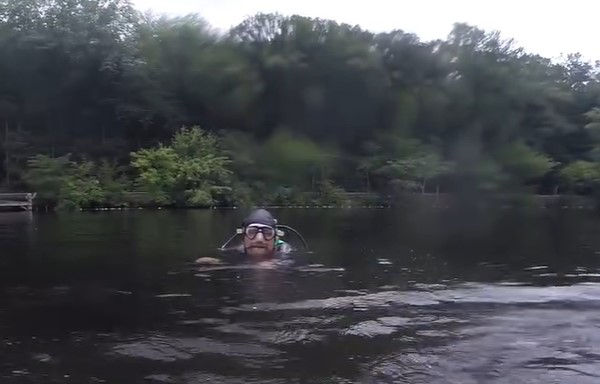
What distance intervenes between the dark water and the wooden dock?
1077 centimetres

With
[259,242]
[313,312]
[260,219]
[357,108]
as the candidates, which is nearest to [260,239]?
[259,242]

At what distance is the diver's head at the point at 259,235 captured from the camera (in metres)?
8.59

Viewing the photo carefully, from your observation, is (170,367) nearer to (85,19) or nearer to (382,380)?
(382,380)

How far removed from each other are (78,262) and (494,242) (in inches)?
279

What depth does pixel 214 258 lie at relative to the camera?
382 inches

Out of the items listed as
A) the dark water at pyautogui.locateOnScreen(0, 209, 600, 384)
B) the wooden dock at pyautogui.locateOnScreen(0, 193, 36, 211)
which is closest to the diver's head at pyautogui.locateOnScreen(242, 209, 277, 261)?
the dark water at pyautogui.locateOnScreen(0, 209, 600, 384)

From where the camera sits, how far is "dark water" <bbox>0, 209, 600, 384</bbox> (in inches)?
172

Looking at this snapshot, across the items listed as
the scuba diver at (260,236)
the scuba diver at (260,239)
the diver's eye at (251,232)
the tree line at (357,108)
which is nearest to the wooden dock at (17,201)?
the scuba diver at (260,239)

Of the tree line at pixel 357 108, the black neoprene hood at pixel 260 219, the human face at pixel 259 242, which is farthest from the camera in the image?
the human face at pixel 259 242

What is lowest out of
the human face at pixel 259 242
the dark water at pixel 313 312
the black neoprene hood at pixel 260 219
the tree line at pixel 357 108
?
the dark water at pixel 313 312

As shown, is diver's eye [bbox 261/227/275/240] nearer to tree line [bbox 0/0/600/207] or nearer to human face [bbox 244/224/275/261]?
human face [bbox 244/224/275/261]

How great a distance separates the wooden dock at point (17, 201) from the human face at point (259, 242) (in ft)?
50.3

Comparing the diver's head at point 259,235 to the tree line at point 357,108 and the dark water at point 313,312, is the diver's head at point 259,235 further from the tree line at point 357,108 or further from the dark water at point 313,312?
the tree line at point 357,108

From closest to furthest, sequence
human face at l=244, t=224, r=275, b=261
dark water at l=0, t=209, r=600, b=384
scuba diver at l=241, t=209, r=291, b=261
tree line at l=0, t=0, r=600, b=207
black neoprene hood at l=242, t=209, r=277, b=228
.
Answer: tree line at l=0, t=0, r=600, b=207
dark water at l=0, t=209, r=600, b=384
black neoprene hood at l=242, t=209, r=277, b=228
scuba diver at l=241, t=209, r=291, b=261
human face at l=244, t=224, r=275, b=261
